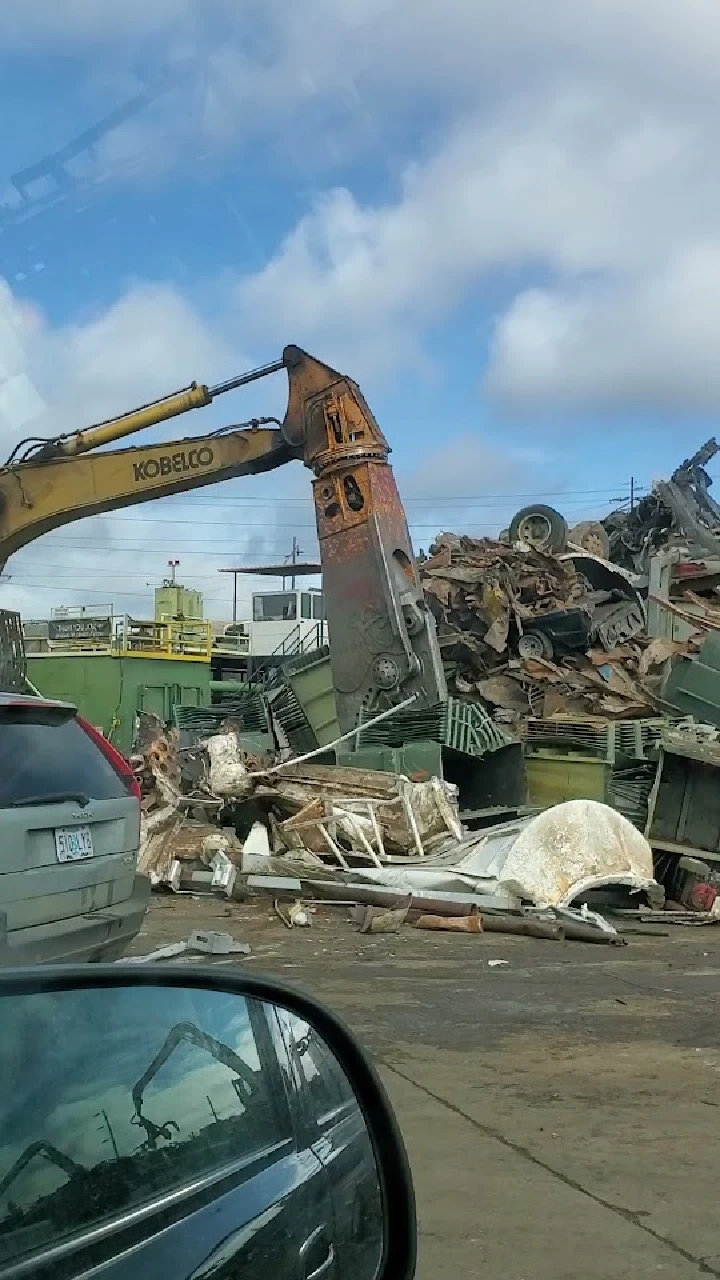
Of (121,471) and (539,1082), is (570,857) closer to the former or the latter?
(539,1082)

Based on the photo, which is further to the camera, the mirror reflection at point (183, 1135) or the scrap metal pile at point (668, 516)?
the scrap metal pile at point (668, 516)

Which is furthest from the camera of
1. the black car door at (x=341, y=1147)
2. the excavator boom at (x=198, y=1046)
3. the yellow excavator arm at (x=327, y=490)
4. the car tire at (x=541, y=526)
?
the car tire at (x=541, y=526)

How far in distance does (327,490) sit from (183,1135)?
45.6 ft

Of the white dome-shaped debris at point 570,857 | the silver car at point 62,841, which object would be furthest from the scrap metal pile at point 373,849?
the silver car at point 62,841

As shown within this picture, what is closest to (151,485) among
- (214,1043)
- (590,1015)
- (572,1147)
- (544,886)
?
(544,886)

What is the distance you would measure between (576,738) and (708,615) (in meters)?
4.37

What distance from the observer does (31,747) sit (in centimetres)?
574

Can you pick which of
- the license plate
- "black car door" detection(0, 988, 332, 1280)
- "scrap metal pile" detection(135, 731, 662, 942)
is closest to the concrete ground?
"scrap metal pile" detection(135, 731, 662, 942)

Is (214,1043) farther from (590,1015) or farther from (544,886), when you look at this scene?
(544,886)

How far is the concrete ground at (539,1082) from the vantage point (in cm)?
402

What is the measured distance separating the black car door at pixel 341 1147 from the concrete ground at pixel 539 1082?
188 cm

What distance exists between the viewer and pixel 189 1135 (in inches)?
71.2

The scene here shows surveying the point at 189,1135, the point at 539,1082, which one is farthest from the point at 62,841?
the point at 189,1135

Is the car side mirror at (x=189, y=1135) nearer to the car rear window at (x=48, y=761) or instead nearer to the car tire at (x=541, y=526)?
the car rear window at (x=48, y=761)
